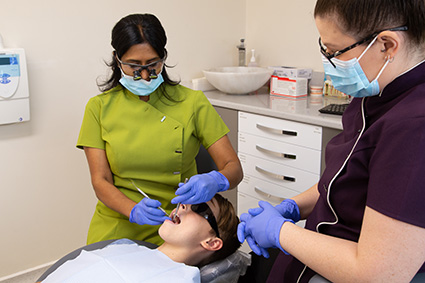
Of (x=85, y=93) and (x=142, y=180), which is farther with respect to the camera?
(x=85, y=93)

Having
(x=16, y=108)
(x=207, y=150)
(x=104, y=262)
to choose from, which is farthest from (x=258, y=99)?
(x=104, y=262)

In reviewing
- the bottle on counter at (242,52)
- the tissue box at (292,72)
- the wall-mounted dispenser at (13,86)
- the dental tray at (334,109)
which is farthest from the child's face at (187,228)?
the bottle on counter at (242,52)

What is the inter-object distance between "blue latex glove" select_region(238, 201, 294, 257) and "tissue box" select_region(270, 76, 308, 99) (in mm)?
1507

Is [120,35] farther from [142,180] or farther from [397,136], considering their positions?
[397,136]

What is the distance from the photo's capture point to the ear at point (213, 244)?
1.44m

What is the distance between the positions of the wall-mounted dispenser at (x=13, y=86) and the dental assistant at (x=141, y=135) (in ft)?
2.07

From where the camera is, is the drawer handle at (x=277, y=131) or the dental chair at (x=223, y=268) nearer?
the dental chair at (x=223, y=268)

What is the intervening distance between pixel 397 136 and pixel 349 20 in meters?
0.24

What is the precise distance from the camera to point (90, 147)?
5.48 ft

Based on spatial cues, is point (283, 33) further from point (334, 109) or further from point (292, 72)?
point (334, 109)

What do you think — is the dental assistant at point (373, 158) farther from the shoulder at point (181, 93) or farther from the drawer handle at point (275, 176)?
the drawer handle at point (275, 176)

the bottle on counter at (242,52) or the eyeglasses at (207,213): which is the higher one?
the bottle on counter at (242,52)

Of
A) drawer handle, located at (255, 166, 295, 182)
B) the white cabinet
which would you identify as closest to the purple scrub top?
the white cabinet

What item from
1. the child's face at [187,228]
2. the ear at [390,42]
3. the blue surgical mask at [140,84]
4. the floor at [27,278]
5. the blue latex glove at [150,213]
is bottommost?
the floor at [27,278]
